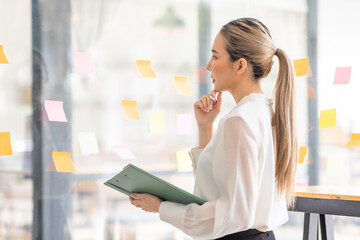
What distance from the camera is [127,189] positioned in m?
1.36

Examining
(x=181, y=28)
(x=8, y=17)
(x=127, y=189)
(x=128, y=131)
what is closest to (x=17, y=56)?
(x=8, y=17)

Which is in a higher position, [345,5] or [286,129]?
[345,5]

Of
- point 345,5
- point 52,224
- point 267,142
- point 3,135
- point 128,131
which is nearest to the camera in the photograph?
point 267,142

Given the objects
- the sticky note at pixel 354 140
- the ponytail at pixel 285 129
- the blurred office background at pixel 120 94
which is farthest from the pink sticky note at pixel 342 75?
the ponytail at pixel 285 129

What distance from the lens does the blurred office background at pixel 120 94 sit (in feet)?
7.77

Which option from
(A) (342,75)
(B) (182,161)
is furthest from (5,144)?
(A) (342,75)

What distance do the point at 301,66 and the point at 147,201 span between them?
80.9 inches

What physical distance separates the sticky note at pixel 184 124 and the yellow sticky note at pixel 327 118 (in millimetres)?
809

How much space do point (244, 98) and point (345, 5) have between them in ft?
7.46

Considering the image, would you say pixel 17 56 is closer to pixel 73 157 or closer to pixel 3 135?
pixel 3 135

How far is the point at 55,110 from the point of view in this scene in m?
2.45

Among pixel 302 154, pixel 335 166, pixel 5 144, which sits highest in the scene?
pixel 5 144

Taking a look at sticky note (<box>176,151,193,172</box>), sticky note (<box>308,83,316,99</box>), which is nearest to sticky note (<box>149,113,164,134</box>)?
sticky note (<box>176,151,193,172</box>)

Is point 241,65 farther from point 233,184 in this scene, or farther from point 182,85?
point 182,85
